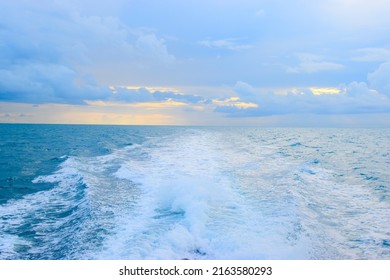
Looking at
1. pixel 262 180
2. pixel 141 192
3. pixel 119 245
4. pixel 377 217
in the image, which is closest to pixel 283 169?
→ pixel 262 180

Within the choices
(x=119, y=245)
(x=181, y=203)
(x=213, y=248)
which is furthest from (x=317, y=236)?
(x=119, y=245)

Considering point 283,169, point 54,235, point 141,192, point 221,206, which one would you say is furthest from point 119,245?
point 283,169

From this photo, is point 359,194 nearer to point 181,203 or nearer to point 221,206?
point 221,206

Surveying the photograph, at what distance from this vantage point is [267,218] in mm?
13469

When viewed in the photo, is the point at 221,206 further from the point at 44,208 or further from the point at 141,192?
the point at 44,208

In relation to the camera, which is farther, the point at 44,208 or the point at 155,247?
the point at 44,208

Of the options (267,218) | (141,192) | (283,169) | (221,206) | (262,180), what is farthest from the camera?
(283,169)

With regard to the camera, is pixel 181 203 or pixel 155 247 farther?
pixel 181 203

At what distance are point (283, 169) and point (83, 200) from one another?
1634 centimetres

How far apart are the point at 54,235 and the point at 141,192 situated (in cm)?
644

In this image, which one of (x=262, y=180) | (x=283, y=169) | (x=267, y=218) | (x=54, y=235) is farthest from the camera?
(x=283, y=169)

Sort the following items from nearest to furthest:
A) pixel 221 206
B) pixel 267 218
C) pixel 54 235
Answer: pixel 54 235 < pixel 267 218 < pixel 221 206

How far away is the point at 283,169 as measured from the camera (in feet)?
83.5

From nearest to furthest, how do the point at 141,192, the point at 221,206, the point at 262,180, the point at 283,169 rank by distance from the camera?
the point at 221,206 → the point at 141,192 → the point at 262,180 → the point at 283,169
